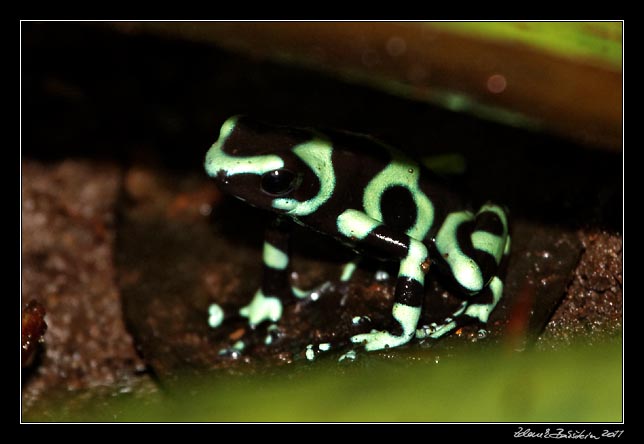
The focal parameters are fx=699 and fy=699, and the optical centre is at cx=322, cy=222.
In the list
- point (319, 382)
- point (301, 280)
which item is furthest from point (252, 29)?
point (319, 382)

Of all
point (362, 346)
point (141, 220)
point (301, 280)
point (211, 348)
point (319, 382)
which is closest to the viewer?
point (319, 382)

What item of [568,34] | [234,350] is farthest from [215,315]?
[568,34]

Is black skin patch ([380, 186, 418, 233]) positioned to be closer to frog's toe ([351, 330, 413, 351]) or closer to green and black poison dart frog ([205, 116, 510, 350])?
green and black poison dart frog ([205, 116, 510, 350])

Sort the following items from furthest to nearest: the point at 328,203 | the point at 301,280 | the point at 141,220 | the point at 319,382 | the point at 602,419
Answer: the point at 141,220, the point at 301,280, the point at 328,203, the point at 319,382, the point at 602,419

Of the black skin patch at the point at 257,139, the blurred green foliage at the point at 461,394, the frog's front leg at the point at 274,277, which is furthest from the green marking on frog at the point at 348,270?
the blurred green foliage at the point at 461,394

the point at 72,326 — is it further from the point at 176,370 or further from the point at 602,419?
the point at 602,419

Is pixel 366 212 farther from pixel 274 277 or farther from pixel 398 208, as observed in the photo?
pixel 274 277
